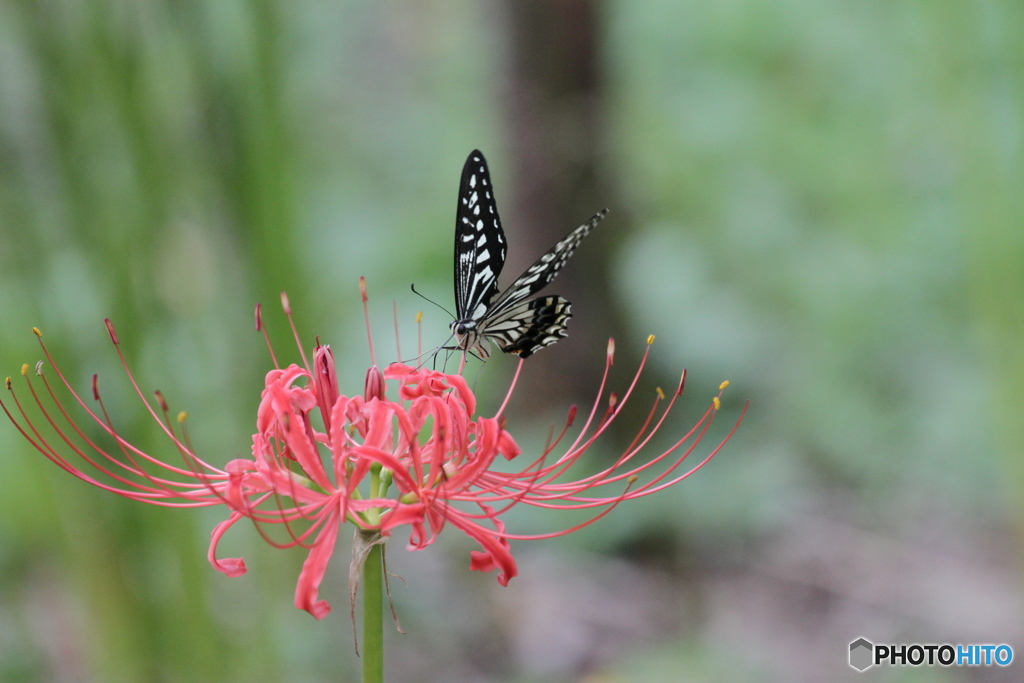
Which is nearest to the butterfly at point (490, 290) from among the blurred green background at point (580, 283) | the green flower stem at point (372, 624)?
the green flower stem at point (372, 624)

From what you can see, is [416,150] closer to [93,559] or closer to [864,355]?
[864,355]

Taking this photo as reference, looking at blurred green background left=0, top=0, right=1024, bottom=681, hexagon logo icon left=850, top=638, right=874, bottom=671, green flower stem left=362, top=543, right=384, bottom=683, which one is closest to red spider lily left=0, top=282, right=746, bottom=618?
green flower stem left=362, top=543, right=384, bottom=683

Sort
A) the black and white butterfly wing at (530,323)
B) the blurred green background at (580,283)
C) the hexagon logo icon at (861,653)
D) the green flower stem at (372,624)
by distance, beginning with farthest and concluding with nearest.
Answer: the hexagon logo icon at (861,653)
the blurred green background at (580,283)
the black and white butterfly wing at (530,323)
the green flower stem at (372,624)

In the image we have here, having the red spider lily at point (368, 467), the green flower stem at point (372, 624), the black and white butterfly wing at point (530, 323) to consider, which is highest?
the black and white butterfly wing at point (530, 323)

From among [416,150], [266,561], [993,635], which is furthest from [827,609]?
[416,150]

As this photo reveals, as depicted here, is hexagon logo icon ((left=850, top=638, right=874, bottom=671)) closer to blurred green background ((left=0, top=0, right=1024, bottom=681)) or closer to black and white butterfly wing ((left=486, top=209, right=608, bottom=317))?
blurred green background ((left=0, top=0, right=1024, bottom=681))

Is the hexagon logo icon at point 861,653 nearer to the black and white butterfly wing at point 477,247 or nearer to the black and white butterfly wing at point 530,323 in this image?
the black and white butterfly wing at point 530,323

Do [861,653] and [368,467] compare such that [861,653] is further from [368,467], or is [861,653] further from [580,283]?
[368,467]
